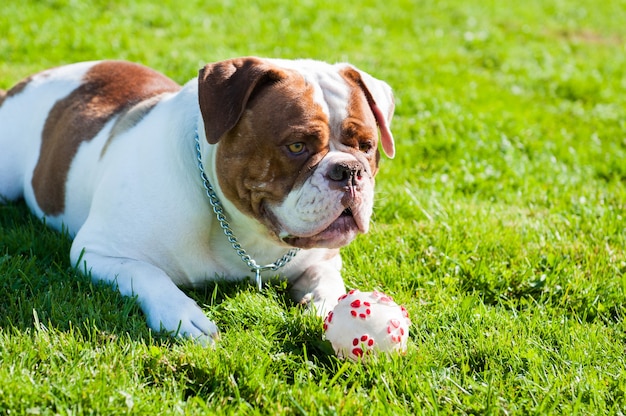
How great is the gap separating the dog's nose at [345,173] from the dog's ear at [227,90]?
1.73ft

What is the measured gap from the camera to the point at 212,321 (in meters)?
3.81

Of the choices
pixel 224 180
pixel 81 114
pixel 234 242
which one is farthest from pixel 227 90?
pixel 81 114

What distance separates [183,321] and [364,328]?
83 centimetres

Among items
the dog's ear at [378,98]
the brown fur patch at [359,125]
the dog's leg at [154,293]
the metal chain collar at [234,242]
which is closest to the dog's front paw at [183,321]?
the dog's leg at [154,293]

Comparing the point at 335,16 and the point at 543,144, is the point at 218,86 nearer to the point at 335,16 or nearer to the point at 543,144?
the point at 543,144

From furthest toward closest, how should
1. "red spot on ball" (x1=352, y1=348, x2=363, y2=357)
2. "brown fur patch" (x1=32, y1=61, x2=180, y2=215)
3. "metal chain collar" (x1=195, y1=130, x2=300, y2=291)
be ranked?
"brown fur patch" (x1=32, y1=61, x2=180, y2=215) < "metal chain collar" (x1=195, y1=130, x2=300, y2=291) < "red spot on ball" (x1=352, y1=348, x2=363, y2=357)

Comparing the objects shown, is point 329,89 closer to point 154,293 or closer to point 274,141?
point 274,141

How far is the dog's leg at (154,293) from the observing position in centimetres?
370

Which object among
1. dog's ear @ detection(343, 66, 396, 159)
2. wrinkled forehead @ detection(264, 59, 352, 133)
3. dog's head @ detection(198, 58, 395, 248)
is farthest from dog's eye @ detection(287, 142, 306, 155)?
dog's ear @ detection(343, 66, 396, 159)

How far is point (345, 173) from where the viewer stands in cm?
377

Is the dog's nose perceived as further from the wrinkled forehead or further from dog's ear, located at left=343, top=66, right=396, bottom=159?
dog's ear, located at left=343, top=66, right=396, bottom=159

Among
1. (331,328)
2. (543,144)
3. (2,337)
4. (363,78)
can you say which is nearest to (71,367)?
(2,337)

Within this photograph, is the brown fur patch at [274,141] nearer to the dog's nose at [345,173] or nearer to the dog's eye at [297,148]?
the dog's eye at [297,148]

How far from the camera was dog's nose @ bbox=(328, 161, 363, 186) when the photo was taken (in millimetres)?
3748
